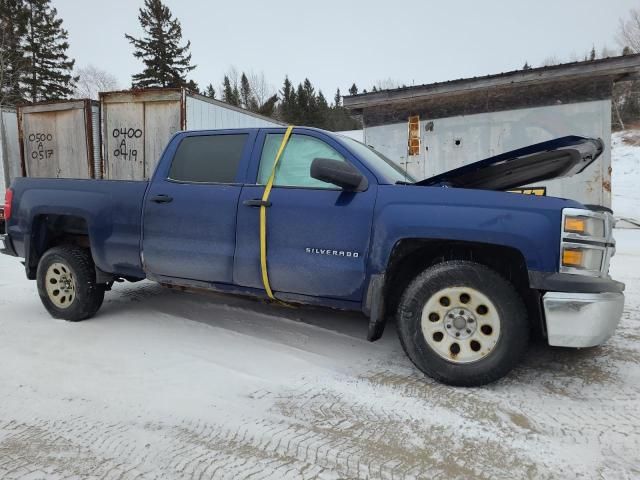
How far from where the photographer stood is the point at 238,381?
2.84 metres

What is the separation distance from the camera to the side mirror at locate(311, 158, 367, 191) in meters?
2.84

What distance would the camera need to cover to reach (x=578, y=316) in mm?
2467

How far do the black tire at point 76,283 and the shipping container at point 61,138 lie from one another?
21.4ft

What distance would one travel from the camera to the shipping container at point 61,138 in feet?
32.3

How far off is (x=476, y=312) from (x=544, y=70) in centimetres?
952

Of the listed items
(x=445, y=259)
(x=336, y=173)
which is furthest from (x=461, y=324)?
(x=336, y=173)

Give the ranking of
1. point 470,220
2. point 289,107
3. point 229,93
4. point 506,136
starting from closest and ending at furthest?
1. point 470,220
2. point 506,136
3. point 289,107
4. point 229,93

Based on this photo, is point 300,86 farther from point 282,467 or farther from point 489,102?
point 282,467

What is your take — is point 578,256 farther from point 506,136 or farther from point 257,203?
point 506,136

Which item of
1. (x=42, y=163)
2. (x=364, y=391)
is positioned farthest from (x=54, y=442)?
(x=42, y=163)

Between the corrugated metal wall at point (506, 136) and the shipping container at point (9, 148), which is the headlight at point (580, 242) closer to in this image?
the corrugated metal wall at point (506, 136)

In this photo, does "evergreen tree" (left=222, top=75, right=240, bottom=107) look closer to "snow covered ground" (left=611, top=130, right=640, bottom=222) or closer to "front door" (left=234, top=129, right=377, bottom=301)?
"snow covered ground" (left=611, top=130, right=640, bottom=222)

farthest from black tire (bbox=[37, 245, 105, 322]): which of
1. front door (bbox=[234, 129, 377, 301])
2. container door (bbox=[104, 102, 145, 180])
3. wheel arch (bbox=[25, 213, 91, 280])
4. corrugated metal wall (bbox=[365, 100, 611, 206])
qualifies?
corrugated metal wall (bbox=[365, 100, 611, 206])

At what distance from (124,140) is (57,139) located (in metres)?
2.11
